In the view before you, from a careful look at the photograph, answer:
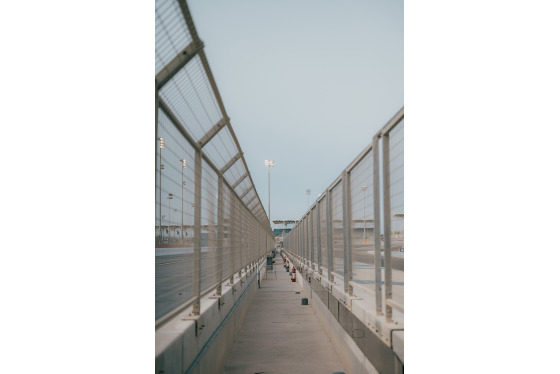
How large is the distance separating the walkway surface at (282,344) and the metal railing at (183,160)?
1126 millimetres

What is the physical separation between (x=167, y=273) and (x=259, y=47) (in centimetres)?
200

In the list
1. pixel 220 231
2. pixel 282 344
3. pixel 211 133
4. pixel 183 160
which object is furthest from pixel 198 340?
pixel 282 344

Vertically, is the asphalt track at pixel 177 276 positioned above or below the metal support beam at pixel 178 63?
below

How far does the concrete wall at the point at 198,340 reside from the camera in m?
2.66

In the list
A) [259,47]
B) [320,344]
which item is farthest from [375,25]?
[320,344]

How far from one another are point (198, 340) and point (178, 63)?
2.02 metres

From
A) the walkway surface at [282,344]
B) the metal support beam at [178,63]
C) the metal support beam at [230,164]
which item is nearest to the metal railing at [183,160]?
the metal support beam at [178,63]

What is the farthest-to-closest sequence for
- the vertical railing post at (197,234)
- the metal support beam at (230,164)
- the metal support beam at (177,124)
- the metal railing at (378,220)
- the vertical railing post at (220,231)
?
1. the metal support beam at (230,164)
2. the vertical railing post at (220,231)
3. the vertical railing post at (197,234)
4. the metal railing at (378,220)
5. the metal support beam at (177,124)

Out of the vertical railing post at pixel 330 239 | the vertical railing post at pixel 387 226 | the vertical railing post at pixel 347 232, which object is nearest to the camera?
the vertical railing post at pixel 387 226

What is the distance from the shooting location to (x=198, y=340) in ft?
11.6

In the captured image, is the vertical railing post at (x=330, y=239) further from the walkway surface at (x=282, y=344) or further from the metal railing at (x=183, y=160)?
the metal railing at (x=183, y=160)

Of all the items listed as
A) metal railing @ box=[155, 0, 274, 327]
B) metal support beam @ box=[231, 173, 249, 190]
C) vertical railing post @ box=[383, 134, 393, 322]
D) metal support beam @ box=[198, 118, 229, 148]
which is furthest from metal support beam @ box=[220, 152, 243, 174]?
vertical railing post @ box=[383, 134, 393, 322]
